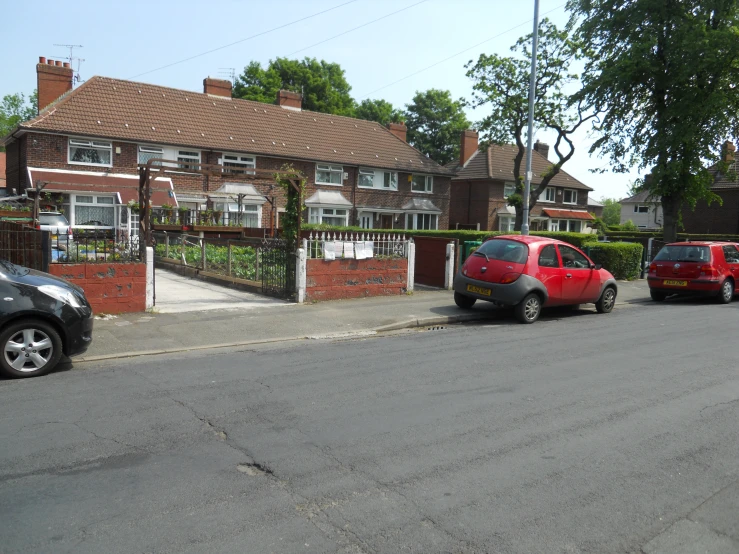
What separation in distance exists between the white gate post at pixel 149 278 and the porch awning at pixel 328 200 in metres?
23.2

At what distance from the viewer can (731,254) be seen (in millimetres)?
17031

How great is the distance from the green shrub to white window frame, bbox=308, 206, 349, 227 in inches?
677

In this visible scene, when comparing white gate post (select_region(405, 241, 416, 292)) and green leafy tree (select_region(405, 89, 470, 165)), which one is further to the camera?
green leafy tree (select_region(405, 89, 470, 165))

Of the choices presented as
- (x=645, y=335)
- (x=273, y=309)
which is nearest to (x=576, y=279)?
(x=645, y=335)

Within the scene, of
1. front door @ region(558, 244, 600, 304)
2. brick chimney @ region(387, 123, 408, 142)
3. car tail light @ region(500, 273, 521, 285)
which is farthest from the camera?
brick chimney @ region(387, 123, 408, 142)

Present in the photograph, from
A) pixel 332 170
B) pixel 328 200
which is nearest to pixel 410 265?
pixel 328 200

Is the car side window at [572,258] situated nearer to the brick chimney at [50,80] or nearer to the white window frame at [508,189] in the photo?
the brick chimney at [50,80]

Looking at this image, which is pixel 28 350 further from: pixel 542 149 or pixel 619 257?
pixel 542 149

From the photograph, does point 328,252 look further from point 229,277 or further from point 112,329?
point 112,329

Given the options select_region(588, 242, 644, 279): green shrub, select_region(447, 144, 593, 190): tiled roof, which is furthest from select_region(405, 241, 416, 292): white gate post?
select_region(447, 144, 593, 190): tiled roof

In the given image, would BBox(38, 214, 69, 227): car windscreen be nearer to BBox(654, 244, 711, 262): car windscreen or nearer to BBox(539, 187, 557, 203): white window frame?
BBox(654, 244, 711, 262): car windscreen

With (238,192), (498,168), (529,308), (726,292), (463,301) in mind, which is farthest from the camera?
(498,168)

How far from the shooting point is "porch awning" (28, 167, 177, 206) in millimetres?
26359

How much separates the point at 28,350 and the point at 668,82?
2528 cm
